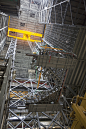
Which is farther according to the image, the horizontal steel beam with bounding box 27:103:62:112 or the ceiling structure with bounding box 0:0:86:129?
the horizontal steel beam with bounding box 27:103:62:112

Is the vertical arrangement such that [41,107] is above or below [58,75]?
below

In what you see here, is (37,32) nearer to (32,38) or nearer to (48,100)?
(32,38)

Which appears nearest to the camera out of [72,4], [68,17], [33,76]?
[72,4]

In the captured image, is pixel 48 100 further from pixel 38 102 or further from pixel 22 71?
pixel 22 71

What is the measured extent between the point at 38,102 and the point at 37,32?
1930 centimetres

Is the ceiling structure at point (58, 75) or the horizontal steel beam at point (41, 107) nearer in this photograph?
the ceiling structure at point (58, 75)

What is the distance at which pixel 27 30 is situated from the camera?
24141mm

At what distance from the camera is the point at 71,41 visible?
33.2ft

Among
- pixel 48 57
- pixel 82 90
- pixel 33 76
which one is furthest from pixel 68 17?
pixel 33 76

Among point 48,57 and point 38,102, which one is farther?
point 38,102

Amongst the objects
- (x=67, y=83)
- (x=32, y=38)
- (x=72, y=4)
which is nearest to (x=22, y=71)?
(x=32, y=38)

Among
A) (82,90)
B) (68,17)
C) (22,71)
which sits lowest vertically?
(22,71)

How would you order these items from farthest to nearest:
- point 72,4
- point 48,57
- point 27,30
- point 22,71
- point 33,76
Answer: point 27,30 < point 22,71 < point 33,76 < point 72,4 < point 48,57

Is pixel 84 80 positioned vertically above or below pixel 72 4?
below
